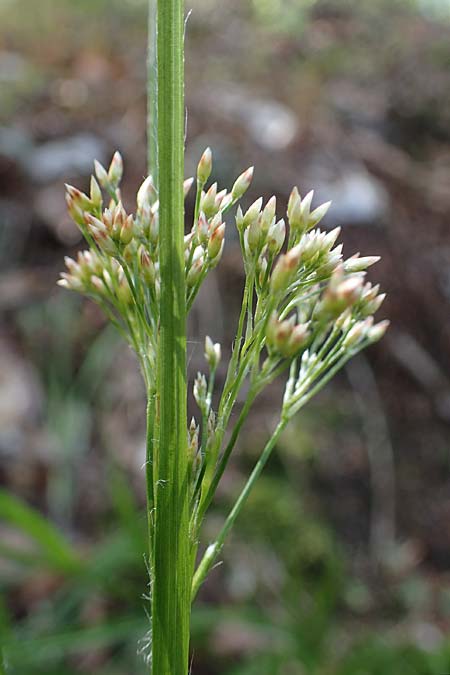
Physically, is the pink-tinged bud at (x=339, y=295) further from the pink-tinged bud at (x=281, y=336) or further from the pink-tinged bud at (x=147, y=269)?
the pink-tinged bud at (x=147, y=269)

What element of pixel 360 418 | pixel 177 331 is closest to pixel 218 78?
pixel 360 418

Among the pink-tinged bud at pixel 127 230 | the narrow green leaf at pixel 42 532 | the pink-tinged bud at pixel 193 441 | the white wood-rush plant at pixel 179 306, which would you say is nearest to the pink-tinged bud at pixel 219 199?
the white wood-rush plant at pixel 179 306

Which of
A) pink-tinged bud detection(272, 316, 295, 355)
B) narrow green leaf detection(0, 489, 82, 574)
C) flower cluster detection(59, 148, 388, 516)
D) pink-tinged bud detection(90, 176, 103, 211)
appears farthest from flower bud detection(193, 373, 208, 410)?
narrow green leaf detection(0, 489, 82, 574)

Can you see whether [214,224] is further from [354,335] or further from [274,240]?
[354,335]

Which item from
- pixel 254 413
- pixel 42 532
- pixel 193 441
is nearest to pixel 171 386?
pixel 193 441

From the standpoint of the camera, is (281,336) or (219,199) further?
(219,199)

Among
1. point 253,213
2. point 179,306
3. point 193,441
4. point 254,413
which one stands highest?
point 254,413
